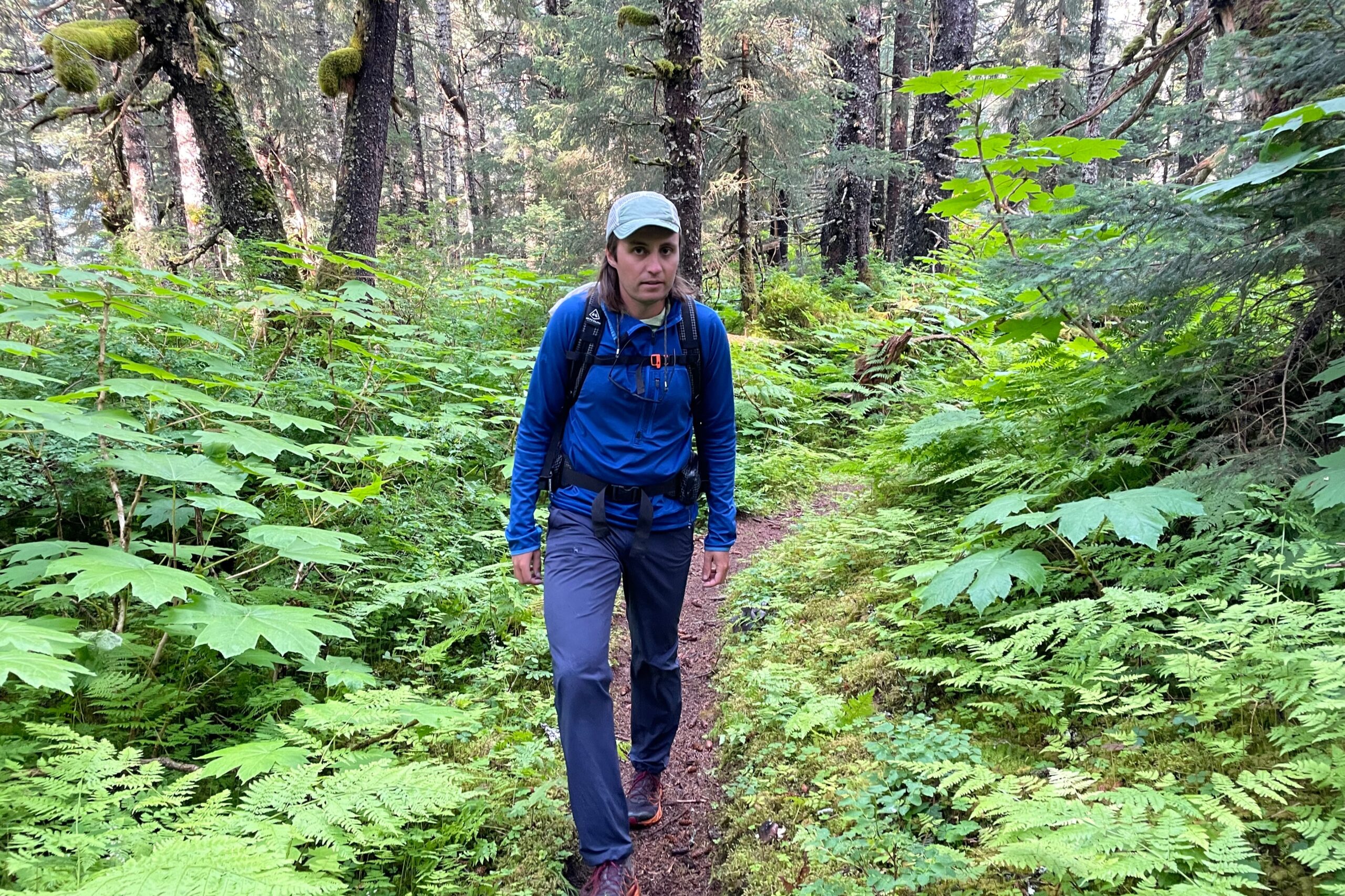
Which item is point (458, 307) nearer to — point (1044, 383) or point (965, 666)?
point (1044, 383)

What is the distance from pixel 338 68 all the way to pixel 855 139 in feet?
33.9

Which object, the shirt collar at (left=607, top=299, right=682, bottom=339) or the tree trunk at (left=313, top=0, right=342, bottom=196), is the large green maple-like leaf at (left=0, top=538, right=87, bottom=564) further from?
the tree trunk at (left=313, top=0, right=342, bottom=196)

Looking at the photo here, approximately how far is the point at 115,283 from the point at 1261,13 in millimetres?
6552

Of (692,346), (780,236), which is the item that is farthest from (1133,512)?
(780,236)

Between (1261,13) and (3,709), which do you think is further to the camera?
(1261,13)

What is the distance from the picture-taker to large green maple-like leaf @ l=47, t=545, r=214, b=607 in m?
2.20

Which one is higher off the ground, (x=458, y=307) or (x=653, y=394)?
(x=458, y=307)

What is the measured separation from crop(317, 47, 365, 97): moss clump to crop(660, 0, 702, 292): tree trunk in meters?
3.93

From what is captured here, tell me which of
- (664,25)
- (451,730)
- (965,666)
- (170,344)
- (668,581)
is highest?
(664,25)

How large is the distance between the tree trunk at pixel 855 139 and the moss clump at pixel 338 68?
9.18 metres

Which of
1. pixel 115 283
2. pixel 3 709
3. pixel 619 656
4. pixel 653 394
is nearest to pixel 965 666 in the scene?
pixel 653 394

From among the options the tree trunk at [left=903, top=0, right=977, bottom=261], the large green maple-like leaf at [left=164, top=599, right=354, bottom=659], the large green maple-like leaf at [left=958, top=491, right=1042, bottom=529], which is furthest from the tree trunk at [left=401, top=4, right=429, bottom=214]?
the large green maple-like leaf at [left=958, top=491, right=1042, bottom=529]

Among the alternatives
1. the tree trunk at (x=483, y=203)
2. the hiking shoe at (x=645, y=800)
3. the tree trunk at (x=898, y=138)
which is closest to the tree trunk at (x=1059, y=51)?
the tree trunk at (x=898, y=138)

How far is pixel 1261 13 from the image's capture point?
133 inches
